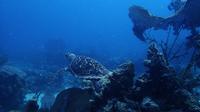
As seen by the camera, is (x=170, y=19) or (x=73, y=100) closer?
(x=73, y=100)

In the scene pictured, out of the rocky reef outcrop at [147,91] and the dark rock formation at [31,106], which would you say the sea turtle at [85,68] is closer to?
the rocky reef outcrop at [147,91]

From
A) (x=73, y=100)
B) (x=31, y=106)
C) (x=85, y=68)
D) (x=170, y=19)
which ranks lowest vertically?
(x=31, y=106)

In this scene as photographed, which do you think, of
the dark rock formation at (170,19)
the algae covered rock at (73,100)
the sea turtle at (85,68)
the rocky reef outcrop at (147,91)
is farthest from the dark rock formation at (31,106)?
the dark rock formation at (170,19)

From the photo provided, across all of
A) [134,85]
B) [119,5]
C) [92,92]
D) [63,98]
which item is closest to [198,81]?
[134,85]

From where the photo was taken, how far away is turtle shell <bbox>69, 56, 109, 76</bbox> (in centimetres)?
801

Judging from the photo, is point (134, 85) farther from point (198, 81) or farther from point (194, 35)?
point (194, 35)

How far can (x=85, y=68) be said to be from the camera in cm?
815

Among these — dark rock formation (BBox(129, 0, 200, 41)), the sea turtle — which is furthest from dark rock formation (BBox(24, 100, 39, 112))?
dark rock formation (BBox(129, 0, 200, 41))

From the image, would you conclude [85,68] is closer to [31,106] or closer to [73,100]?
[73,100]

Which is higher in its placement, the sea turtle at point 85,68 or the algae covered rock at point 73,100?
the sea turtle at point 85,68

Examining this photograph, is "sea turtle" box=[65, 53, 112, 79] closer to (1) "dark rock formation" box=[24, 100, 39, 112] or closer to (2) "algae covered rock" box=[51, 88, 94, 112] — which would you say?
(2) "algae covered rock" box=[51, 88, 94, 112]

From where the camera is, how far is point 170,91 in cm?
631

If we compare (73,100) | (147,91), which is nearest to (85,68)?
(73,100)

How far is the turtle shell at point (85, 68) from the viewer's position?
8.01 metres
